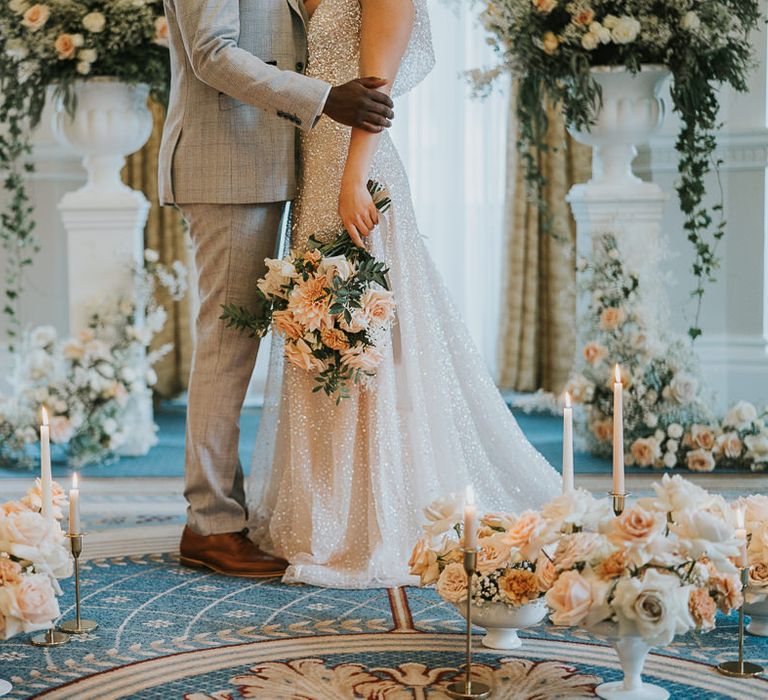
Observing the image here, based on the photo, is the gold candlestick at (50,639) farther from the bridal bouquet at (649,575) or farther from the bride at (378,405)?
the bridal bouquet at (649,575)

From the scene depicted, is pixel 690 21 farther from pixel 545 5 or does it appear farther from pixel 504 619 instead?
pixel 504 619

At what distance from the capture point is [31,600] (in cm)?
210

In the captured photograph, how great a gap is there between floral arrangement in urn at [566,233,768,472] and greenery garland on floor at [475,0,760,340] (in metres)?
0.20

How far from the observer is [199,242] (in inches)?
115

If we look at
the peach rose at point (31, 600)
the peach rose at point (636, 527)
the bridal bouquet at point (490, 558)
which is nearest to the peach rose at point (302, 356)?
the bridal bouquet at point (490, 558)

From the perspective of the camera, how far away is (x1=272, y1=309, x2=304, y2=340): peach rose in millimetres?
2773

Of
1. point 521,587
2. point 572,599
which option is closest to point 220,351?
point 521,587

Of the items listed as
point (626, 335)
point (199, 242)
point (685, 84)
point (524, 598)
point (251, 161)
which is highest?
point (685, 84)

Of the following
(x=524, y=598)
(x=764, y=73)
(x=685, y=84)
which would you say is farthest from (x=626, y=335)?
(x=524, y=598)

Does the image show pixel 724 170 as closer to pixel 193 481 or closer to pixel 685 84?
pixel 685 84

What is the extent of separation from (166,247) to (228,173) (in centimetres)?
314

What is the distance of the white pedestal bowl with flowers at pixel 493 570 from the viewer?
217cm

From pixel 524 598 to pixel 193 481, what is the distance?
3.42 feet

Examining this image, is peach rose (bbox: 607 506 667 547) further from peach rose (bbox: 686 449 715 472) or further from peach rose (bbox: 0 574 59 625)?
peach rose (bbox: 686 449 715 472)
